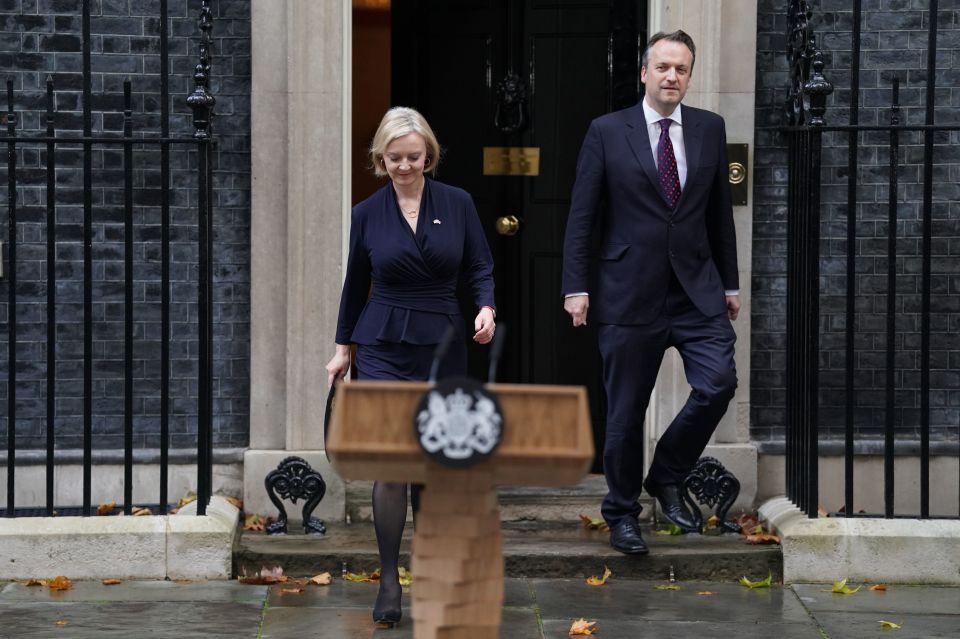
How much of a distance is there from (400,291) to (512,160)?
7.77ft

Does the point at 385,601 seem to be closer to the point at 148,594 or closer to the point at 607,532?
the point at 148,594

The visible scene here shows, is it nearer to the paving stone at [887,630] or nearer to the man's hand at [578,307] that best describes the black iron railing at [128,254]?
the man's hand at [578,307]

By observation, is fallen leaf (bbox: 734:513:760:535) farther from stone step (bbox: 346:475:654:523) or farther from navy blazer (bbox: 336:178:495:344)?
→ navy blazer (bbox: 336:178:495:344)

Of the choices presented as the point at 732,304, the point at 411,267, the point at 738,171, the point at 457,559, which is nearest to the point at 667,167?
the point at 732,304

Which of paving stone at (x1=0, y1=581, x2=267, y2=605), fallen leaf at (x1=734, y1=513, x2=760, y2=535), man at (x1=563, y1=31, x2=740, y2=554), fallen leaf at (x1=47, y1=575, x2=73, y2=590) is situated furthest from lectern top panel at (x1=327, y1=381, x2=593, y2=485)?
fallen leaf at (x1=734, y1=513, x2=760, y2=535)

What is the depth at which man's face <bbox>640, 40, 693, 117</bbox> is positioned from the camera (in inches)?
226

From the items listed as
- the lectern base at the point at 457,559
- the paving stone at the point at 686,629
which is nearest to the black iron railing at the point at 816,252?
the paving stone at the point at 686,629

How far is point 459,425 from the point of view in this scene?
2.95 meters

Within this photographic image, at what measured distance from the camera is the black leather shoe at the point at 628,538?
6.05m

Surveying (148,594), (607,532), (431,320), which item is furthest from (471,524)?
(607,532)

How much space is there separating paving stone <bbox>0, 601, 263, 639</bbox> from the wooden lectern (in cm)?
219

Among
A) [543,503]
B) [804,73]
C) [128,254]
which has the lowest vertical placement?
[543,503]

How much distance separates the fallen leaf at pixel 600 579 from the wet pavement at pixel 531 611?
35 mm

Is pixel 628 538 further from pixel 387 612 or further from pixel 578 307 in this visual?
pixel 387 612
